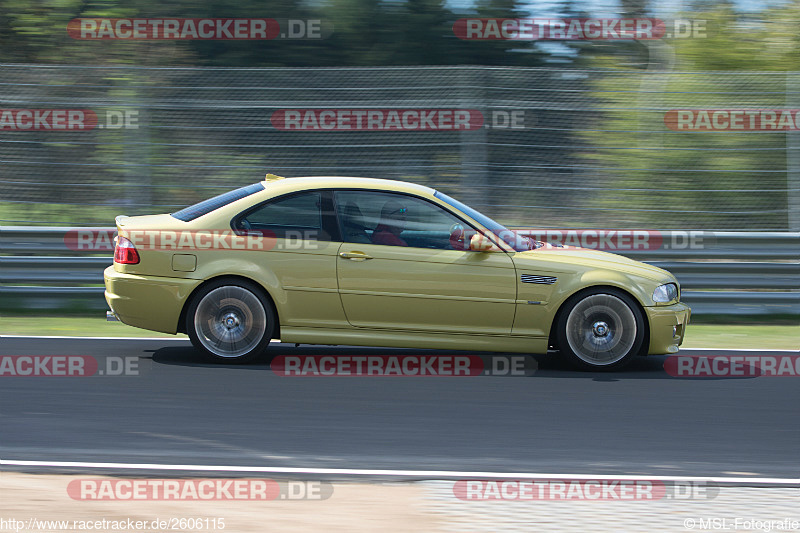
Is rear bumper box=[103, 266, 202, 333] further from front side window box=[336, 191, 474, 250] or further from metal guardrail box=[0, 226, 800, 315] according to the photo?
metal guardrail box=[0, 226, 800, 315]

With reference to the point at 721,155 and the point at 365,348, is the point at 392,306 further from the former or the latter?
the point at 721,155

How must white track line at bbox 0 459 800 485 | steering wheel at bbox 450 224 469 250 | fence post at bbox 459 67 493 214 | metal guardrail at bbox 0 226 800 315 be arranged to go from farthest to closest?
fence post at bbox 459 67 493 214 < metal guardrail at bbox 0 226 800 315 < steering wheel at bbox 450 224 469 250 < white track line at bbox 0 459 800 485

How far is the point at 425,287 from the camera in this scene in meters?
7.70

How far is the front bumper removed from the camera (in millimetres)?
7809

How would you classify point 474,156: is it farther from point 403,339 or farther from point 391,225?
point 403,339

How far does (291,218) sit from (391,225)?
0.80 metres

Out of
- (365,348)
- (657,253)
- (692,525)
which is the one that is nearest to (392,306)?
(365,348)

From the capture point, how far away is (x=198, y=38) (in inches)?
634

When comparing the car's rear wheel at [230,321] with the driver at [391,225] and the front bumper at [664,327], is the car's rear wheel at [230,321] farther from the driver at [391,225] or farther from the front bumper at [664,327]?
the front bumper at [664,327]

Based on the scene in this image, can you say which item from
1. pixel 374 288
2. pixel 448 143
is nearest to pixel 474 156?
pixel 448 143

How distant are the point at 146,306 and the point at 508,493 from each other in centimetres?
389

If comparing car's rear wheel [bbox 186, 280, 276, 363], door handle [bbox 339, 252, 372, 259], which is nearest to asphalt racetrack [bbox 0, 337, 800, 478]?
car's rear wheel [bbox 186, 280, 276, 363]

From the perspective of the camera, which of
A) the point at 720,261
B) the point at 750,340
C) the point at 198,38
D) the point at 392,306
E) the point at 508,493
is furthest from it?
the point at 198,38

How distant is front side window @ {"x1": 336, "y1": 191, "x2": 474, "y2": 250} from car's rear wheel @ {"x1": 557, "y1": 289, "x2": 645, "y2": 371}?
1051 millimetres
